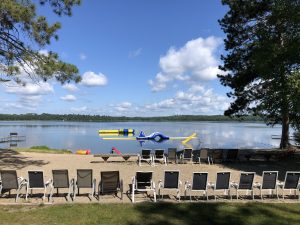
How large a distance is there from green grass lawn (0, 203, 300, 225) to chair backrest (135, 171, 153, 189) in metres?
1.14

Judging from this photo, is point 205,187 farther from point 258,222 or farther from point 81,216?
point 81,216

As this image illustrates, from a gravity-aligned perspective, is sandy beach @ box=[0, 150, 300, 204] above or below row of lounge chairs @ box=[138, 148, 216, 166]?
below

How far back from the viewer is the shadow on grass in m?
6.19


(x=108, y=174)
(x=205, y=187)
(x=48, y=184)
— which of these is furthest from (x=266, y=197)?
(x=48, y=184)

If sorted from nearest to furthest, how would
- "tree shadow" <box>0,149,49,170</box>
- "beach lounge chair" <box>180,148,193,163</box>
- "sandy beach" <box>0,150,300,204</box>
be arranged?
"sandy beach" <box>0,150,300,204</box>, "tree shadow" <box>0,149,49,170</box>, "beach lounge chair" <box>180,148,193,163</box>

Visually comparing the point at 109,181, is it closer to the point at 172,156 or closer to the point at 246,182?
the point at 246,182

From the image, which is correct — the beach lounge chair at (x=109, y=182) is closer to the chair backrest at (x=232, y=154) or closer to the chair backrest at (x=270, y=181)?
Result: the chair backrest at (x=270, y=181)

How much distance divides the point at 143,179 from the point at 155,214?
195cm

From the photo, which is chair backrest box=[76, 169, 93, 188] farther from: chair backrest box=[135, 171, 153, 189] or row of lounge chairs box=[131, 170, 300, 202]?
chair backrest box=[135, 171, 153, 189]

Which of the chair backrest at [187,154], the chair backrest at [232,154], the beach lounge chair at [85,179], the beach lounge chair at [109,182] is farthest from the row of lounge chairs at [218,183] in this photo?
the chair backrest at [232,154]

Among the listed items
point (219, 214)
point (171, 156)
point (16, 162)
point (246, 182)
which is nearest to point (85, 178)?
point (219, 214)

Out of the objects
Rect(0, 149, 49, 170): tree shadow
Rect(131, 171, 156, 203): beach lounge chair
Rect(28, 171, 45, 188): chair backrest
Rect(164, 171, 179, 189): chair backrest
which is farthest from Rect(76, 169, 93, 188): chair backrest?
Rect(0, 149, 49, 170): tree shadow

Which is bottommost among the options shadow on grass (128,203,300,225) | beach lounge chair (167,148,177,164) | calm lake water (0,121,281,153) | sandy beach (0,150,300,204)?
calm lake water (0,121,281,153)

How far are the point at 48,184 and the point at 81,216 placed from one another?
84.7 inches
